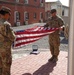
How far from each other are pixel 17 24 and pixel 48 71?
2763 centimetres

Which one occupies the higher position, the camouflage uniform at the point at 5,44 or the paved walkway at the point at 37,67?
the camouflage uniform at the point at 5,44

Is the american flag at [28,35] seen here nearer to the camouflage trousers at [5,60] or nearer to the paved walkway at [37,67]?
the camouflage trousers at [5,60]

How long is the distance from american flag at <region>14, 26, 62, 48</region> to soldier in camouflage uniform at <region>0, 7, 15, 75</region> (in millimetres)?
773

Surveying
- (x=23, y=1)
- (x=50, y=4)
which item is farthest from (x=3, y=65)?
(x=50, y=4)

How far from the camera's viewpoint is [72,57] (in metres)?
1.27

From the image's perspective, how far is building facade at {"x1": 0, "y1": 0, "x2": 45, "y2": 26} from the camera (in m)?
32.5

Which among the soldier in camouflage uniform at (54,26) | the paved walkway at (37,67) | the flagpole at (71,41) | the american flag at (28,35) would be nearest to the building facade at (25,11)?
the paved walkway at (37,67)

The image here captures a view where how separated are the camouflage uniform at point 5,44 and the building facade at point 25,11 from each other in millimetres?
26555

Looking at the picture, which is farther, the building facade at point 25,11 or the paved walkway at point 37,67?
the building facade at point 25,11

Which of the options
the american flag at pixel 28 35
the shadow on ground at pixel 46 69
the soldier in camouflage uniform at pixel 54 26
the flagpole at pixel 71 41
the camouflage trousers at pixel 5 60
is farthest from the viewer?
the soldier in camouflage uniform at pixel 54 26

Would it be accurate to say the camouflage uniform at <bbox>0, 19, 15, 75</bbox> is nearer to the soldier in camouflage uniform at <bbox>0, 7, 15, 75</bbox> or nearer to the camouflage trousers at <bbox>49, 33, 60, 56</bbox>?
the soldier in camouflage uniform at <bbox>0, 7, 15, 75</bbox>

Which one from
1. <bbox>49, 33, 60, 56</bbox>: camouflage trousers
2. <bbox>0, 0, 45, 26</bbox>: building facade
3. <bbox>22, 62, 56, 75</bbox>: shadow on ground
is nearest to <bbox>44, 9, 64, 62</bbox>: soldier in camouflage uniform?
<bbox>49, 33, 60, 56</bbox>: camouflage trousers

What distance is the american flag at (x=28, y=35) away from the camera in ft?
17.3

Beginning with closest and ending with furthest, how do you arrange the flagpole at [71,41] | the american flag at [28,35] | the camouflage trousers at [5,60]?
the flagpole at [71,41]
the camouflage trousers at [5,60]
the american flag at [28,35]
